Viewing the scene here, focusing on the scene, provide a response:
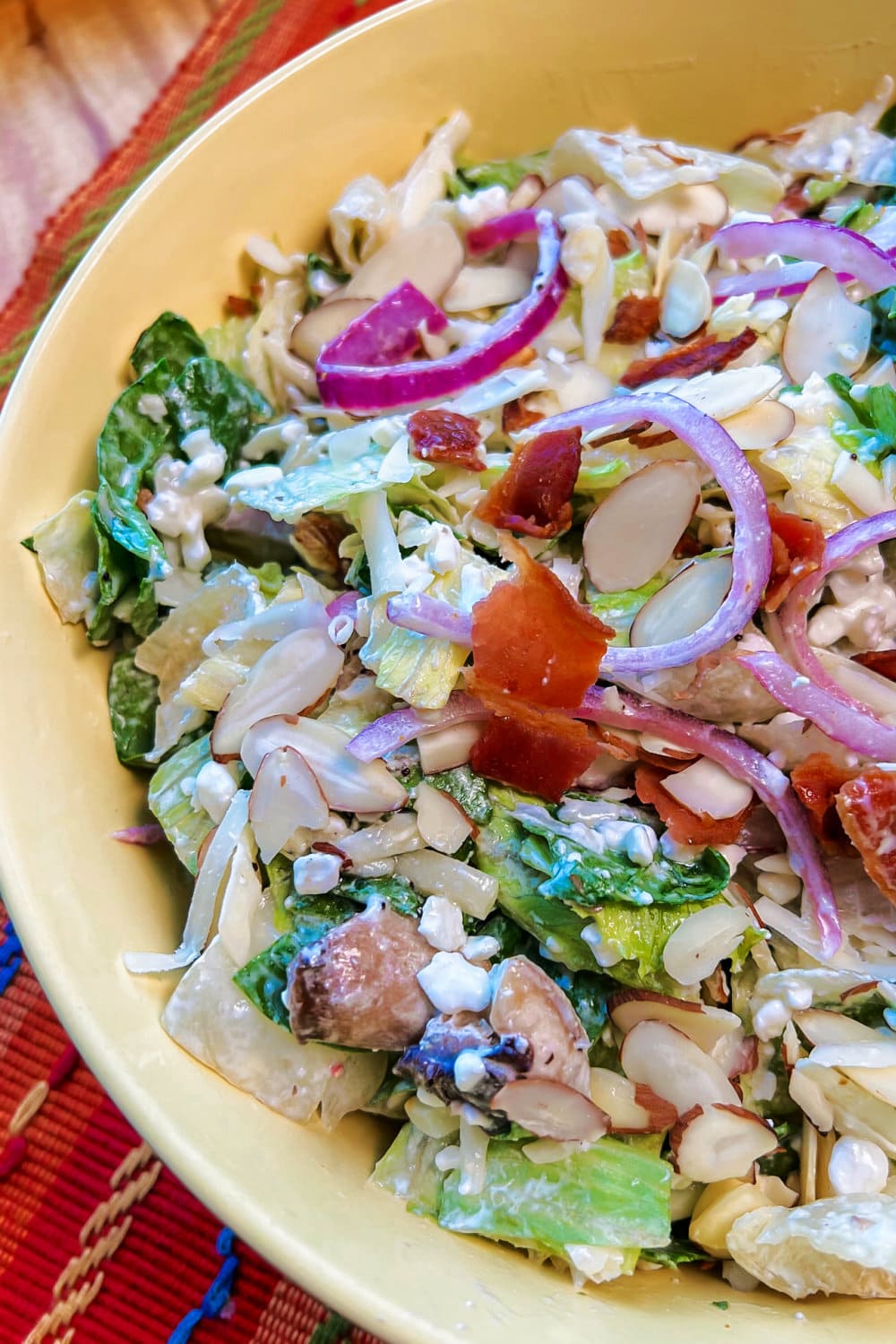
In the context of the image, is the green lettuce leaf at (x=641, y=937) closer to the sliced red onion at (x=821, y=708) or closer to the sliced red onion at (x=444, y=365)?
the sliced red onion at (x=821, y=708)

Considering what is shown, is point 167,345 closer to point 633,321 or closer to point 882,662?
point 633,321

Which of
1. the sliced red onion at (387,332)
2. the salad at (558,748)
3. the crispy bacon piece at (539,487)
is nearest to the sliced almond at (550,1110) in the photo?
the salad at (558,748)

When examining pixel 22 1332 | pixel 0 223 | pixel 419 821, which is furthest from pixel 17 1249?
pixel 0 223

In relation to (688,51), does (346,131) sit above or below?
above

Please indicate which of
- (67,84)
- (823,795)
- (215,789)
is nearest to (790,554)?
(823,795)

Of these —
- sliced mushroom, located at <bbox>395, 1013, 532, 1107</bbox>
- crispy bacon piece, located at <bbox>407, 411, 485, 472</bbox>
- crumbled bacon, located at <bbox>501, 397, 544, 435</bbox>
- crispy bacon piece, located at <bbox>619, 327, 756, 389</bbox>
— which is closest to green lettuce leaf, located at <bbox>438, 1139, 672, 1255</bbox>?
sliced mushroom, located at <bbox>395, 1013, 532, 1107</bbox>

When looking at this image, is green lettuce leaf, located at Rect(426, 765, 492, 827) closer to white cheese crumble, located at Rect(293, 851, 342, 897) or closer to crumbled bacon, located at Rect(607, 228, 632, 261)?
white cheese crumble, located at Rect(293, 851, 342, 897)

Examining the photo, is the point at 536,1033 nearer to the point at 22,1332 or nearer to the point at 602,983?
the point at 602,983
